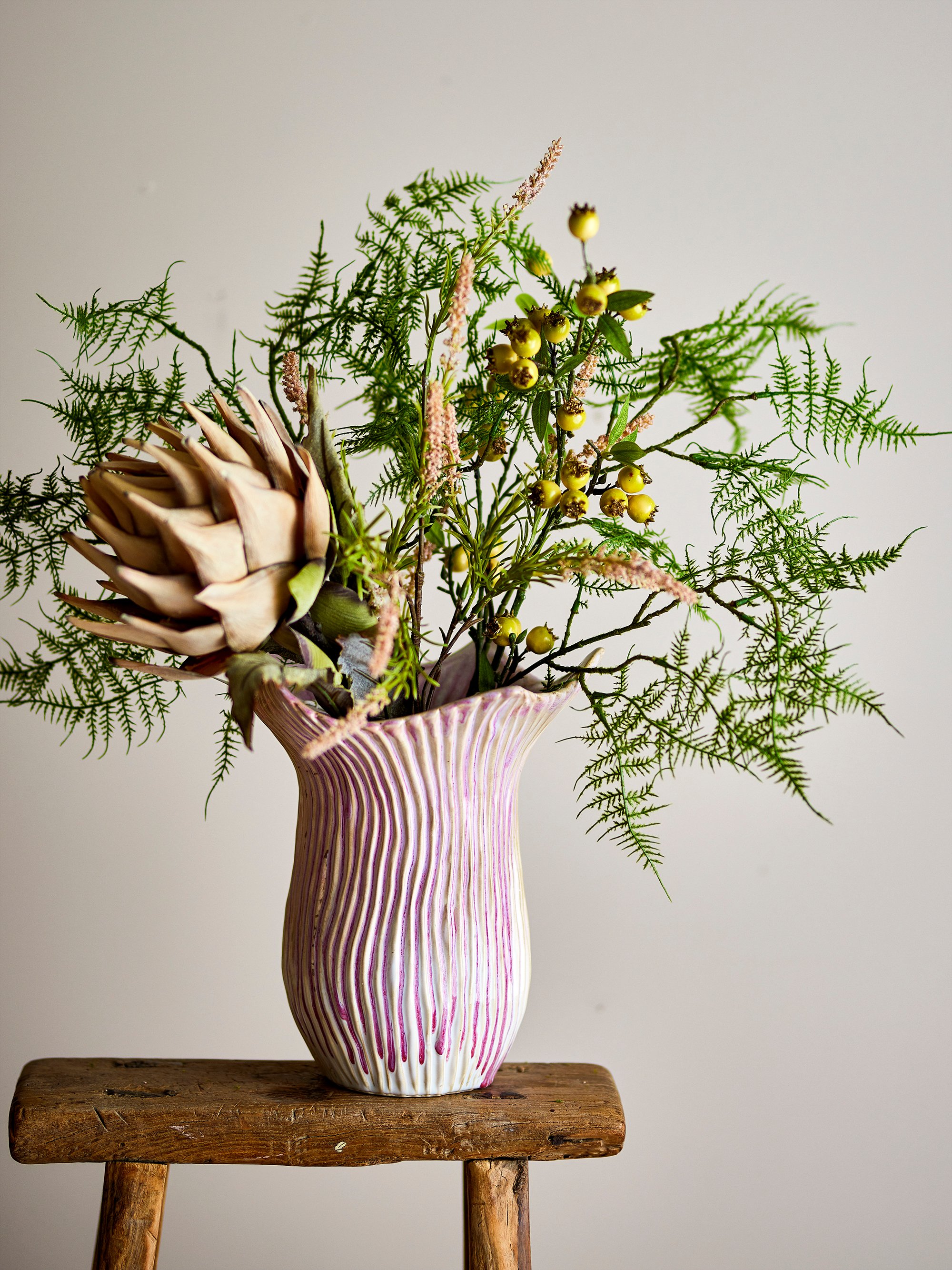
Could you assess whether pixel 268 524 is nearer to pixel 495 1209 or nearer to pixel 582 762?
pixel 495 1209

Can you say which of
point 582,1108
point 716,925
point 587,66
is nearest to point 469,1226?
point 582,1108

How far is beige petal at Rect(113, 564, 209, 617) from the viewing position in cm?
40

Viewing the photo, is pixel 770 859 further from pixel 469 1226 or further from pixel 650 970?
pixel 469 1226

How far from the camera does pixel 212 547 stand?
0.40 meters

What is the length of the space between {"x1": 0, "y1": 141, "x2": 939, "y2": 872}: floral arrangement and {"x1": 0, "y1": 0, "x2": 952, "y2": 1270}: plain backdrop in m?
0.34

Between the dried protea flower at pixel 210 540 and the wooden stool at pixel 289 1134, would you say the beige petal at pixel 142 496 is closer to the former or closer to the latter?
the dried protea flower at pixel 210 540

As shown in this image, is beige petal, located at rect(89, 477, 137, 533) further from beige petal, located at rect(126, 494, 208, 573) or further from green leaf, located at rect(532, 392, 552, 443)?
green leaf, located at rect(532, 392, 552, 443)

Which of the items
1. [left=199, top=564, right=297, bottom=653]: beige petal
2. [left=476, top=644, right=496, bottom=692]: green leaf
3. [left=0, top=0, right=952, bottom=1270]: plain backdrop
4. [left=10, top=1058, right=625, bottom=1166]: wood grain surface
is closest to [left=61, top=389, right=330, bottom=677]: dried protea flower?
[left=199, top=564, right=297, bottom=653]: beige petal

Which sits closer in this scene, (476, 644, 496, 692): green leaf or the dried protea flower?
the dried protea flower

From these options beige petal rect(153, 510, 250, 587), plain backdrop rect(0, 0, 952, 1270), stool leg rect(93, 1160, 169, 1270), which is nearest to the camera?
beige petal rect(153, 510, 250, 587)

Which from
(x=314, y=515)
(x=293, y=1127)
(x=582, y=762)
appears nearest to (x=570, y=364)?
(x=314, y=515)

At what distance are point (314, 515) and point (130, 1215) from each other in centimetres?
33

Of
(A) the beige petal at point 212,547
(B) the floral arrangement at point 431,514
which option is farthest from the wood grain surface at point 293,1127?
(A) the beige petal at point 212,547

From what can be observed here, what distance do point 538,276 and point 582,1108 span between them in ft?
1.22
